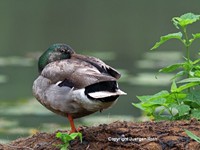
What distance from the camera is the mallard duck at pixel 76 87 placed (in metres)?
4.75

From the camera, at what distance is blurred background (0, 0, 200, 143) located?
1113cm

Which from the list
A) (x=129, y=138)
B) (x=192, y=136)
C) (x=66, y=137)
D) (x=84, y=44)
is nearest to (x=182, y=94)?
(x=129, y=138)

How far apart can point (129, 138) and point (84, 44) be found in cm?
1313

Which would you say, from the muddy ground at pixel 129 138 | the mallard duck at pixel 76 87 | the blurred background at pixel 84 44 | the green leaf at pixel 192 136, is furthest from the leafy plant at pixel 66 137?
the blurred background at pixel 84 44

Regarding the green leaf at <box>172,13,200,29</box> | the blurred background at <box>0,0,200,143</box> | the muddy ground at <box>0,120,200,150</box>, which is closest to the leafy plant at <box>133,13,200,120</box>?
the green leaf at <box>172,13,200,29</box>

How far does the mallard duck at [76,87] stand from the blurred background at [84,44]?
207cm

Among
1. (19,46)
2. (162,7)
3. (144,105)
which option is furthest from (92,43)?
(144,105)

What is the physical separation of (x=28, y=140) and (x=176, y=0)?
21.9 meters

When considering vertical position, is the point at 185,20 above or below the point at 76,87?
above

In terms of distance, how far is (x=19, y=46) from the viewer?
17766mm

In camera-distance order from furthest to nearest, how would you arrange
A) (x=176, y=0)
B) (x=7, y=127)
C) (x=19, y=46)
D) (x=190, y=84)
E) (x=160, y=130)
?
(x=176, y=0), (x=19, y=46), (x=7, y=127), (x=190, y=84), (x=160, y=130)

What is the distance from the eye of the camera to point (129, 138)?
4.95 m

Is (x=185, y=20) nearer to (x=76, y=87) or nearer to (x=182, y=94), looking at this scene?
(x=182, y=94)

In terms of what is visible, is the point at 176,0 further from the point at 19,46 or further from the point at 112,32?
the point at 19,46
